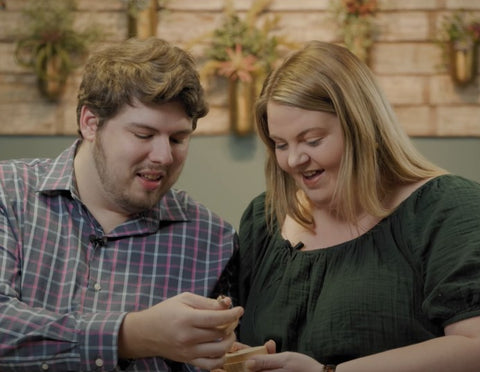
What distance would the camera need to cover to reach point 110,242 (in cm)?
208

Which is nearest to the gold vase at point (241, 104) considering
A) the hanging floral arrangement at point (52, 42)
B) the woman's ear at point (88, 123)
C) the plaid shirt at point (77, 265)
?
the hanging floral arrangement at point (52, 42)

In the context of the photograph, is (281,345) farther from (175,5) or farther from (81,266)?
(175,5)

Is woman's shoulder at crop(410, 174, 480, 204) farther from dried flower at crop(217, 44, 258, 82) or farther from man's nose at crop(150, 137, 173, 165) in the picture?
dried flower at crop(217, 44, 258, 82)

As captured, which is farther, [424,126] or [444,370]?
[424,126]

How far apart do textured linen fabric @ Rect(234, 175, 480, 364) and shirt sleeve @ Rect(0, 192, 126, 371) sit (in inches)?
17.5

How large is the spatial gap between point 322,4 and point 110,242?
82.9 inches

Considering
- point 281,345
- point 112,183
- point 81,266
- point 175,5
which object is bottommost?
point 281,345

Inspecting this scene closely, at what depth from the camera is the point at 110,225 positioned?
212 cm

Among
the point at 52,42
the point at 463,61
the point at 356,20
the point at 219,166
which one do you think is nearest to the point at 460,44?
the point at 463,61

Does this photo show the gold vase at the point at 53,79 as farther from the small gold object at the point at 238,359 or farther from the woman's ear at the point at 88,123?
the small gold object at the point at 238,359

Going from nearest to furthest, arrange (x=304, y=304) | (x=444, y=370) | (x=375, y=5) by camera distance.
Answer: (x=444, y=370)
(x=304, y=304)
(x=375, y=5)

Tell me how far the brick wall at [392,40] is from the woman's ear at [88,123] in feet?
5.68

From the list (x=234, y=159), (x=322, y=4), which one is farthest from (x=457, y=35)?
(x=234, y=159)

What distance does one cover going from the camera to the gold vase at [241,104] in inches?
146
